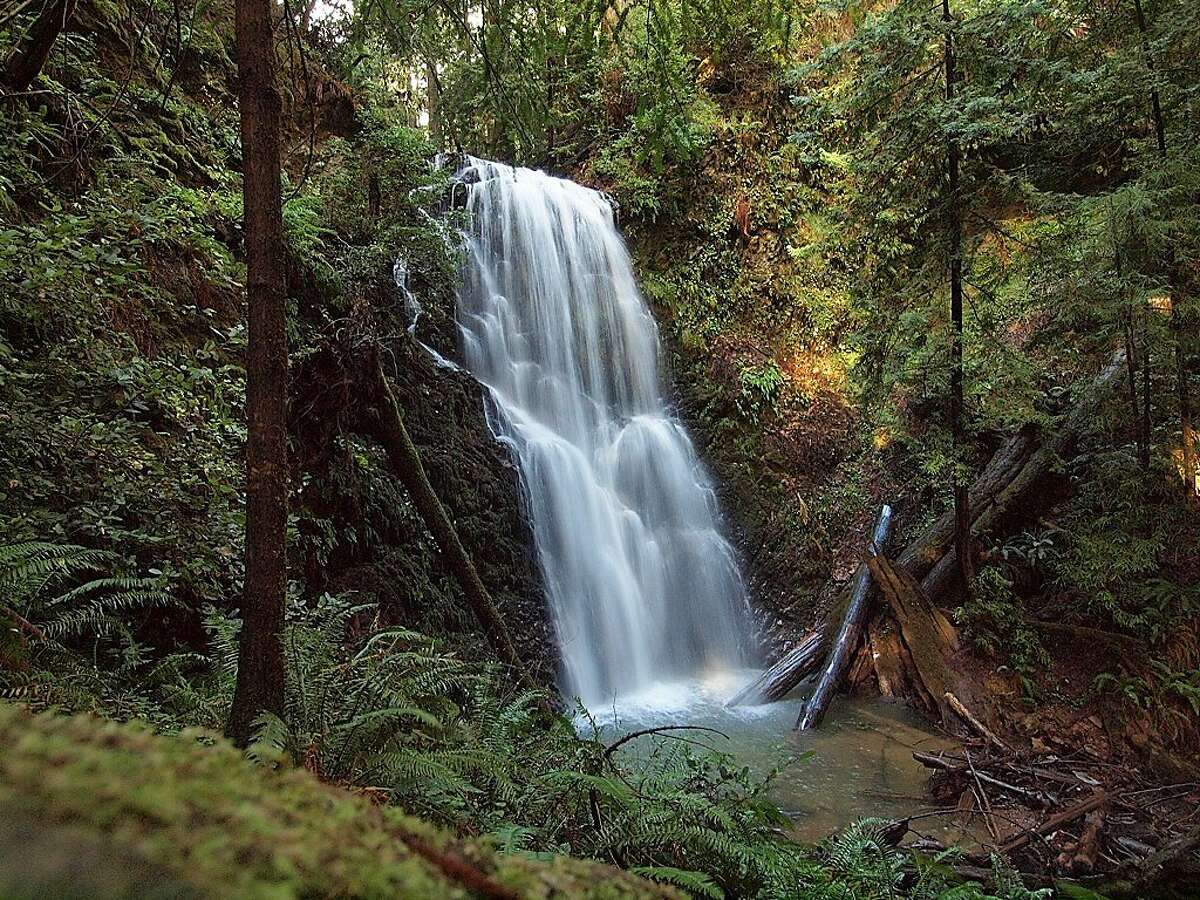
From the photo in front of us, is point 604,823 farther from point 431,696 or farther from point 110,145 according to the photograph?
point 110,145

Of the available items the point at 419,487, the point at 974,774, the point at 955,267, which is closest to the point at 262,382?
the point at 419,487

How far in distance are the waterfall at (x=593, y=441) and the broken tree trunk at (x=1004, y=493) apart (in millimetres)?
2726

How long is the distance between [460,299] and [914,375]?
6.50 meters

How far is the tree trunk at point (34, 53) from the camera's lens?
3.47 m

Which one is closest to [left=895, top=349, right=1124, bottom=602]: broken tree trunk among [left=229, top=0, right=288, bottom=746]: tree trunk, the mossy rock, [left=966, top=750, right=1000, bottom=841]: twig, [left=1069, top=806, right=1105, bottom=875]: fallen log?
[left=966, top=750, right=1000, bottom=841]: twig

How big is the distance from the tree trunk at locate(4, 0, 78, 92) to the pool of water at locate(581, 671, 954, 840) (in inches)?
197

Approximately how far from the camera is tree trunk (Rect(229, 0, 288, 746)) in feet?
7.14

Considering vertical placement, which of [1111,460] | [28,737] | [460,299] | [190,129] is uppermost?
[190,129]

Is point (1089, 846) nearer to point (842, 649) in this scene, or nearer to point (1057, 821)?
point (1057, 821)

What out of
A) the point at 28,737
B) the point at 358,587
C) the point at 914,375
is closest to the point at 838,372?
the point at 914,375

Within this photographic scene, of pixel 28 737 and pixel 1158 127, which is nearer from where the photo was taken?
pixel 28 737

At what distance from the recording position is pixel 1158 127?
597cm

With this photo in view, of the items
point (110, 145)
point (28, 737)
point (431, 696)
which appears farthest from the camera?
point (110, 145)

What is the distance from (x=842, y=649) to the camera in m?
7.42
